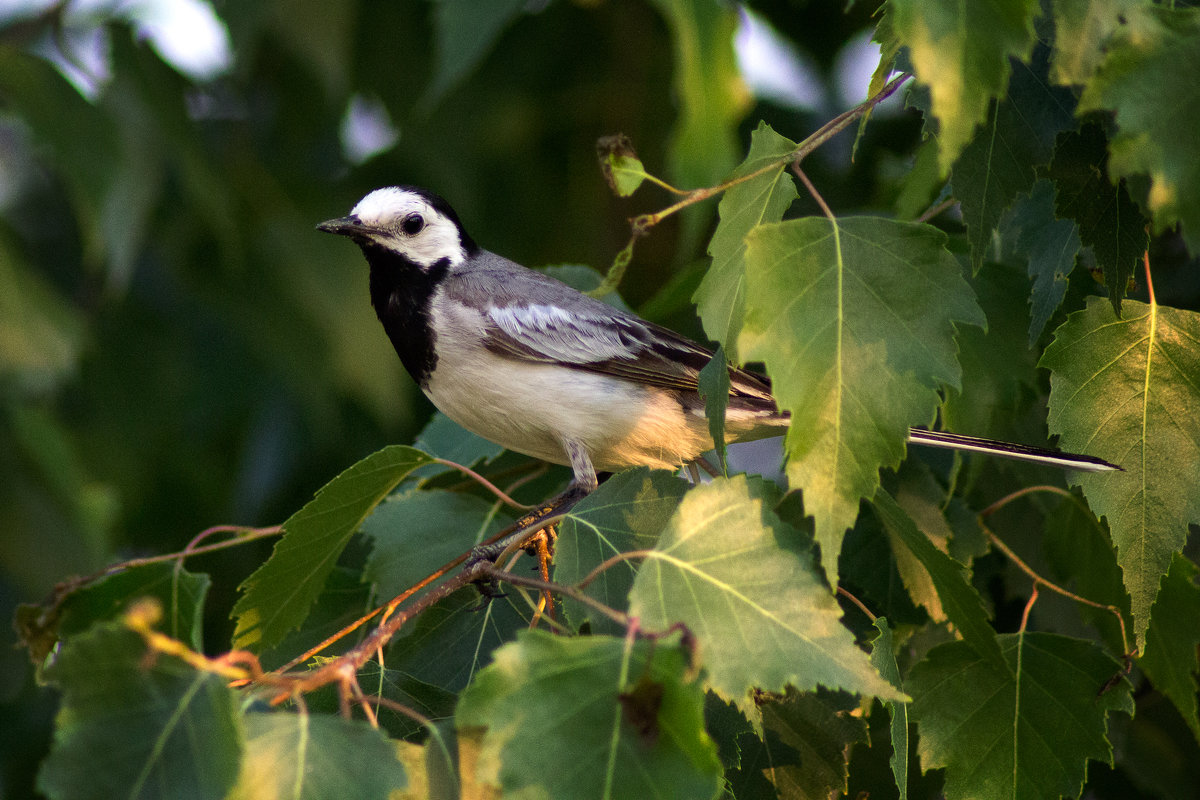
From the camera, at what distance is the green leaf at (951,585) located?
2.12 meters

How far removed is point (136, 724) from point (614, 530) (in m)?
0.98

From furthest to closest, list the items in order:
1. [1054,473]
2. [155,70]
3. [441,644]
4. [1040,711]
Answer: [155,70]
[1054,473]
[441,644]
[1040,711]

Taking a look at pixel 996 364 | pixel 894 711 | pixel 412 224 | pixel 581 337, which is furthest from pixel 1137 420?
pixel 412 224

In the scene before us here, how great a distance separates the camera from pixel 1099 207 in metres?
2.16

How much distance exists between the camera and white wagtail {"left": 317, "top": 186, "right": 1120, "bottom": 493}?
3416mm

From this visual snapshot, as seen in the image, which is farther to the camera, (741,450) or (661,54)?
(661,54)

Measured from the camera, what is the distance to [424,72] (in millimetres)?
6648

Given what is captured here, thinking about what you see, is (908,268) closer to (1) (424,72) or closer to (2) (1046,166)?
(2) (1046,166)

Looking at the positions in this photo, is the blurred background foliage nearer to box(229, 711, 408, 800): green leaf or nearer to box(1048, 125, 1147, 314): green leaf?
box(1048, 125, 1147, 314): green leaf

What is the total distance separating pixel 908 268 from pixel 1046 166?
0.41 m

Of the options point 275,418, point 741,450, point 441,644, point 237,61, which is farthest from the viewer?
point 275,418

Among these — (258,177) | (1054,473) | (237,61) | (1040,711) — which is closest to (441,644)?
(1040,711)

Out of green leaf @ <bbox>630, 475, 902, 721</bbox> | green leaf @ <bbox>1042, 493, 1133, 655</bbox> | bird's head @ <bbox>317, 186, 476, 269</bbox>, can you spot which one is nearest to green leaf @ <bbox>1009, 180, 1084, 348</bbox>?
green leaf @ <bbox>1042, 493, 1133, 655</bbox>

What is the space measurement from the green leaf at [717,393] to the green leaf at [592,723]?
0.65m
